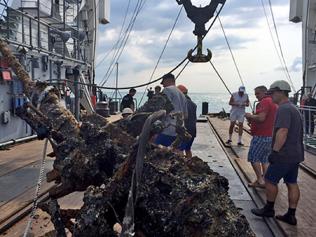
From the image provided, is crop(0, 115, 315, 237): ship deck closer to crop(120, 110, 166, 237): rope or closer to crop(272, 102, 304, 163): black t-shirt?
crop(272, 102, 304, 163): black t-shirt

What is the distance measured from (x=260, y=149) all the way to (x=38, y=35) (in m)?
10.4

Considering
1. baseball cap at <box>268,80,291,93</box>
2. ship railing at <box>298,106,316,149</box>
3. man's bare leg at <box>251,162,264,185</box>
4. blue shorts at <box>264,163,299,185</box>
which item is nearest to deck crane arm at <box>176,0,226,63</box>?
baseball cap at <box>268,80,291,93</box>

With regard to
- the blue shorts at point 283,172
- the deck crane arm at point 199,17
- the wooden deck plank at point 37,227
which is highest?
the deck crane arm at point 199,17

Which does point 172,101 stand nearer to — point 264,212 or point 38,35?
point 264,212

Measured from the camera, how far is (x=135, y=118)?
4.39 meters

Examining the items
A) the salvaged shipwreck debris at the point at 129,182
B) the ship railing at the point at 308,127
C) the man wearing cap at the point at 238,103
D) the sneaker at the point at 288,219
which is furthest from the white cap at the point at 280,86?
the ship railing at the point at 308,127

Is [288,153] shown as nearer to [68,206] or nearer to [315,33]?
[68,206]

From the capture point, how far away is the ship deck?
541 centimetres

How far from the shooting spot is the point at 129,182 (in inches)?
134

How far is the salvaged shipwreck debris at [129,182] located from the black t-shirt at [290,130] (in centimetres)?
164

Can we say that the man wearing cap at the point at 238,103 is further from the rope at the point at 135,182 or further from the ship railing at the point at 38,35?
the rope at the point at 135,182

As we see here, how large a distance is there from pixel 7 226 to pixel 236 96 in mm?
7712

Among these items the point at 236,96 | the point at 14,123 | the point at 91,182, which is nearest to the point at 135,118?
the point at 91,182

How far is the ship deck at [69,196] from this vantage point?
541cm
